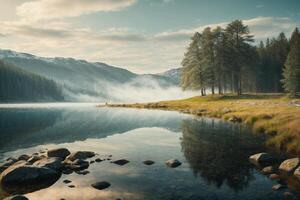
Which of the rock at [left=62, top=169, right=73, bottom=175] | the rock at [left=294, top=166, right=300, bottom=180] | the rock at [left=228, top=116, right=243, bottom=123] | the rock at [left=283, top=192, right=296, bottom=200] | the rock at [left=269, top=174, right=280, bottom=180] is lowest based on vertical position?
the rock at [left=283, top=192, right=296, bottom=200]

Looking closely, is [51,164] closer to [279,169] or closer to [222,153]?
[222,153]

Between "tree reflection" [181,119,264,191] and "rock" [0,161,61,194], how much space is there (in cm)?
904

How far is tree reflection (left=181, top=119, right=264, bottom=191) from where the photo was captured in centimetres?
1959

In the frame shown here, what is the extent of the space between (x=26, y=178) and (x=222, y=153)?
49.7 feet

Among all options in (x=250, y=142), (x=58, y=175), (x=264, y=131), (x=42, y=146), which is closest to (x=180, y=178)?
(x=58, y=175)

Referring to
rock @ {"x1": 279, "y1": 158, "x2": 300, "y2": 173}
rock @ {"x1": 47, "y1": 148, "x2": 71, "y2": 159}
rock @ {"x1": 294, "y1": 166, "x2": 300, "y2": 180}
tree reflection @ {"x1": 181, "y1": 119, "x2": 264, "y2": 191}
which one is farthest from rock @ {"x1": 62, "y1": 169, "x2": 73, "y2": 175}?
rock @ {"x1": 294, "y1": 166, "x2": 300, "y2": 180}

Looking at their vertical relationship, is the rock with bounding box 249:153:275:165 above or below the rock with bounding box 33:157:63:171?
below

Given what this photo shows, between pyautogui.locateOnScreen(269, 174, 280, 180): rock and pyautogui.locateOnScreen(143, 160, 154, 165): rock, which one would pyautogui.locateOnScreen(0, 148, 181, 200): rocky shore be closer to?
pyautogui.locateOnScreen(143, 160, 154, 165): rock

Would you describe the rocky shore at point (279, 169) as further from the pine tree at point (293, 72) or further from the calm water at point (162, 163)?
the pine tree at point (293, 72)

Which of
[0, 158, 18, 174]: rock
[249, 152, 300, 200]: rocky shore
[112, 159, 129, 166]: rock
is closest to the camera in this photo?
[249, 152, 300, 200]: rocky shore

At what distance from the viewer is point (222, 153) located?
26.6m

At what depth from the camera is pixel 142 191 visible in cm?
1705

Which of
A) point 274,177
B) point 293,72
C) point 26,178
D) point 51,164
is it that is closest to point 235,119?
point 274,177

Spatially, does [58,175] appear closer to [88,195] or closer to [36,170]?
[36,170]
